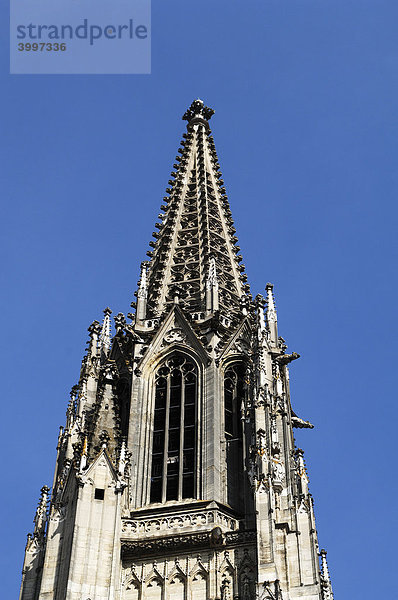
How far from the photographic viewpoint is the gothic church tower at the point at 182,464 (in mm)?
42812

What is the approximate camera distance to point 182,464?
1886 inches

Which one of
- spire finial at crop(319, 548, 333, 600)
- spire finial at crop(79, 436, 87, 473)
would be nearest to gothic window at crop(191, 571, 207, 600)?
spire finial at crop(319, 548, 333, 600)

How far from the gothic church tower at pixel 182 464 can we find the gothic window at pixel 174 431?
5cm

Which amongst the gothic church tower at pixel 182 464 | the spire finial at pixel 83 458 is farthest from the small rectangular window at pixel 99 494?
the spire finial at pixel 83 458

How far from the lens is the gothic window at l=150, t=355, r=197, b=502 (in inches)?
1865

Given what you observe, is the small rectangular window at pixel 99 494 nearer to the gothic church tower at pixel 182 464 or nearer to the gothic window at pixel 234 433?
the gothic church tower at pixel 182 464

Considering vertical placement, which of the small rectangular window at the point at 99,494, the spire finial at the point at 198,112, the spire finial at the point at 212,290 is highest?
the spire finial at the point at 198,112

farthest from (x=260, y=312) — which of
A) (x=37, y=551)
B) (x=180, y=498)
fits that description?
(x=37, y=551)

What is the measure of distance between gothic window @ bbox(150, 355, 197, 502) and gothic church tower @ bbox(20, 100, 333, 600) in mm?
49

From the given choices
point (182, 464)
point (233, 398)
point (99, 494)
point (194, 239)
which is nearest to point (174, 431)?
point (182, 464)

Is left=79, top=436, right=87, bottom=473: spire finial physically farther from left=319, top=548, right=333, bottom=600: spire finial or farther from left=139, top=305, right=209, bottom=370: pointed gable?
left=319, top=548, right=333, bottom=600: spire finial

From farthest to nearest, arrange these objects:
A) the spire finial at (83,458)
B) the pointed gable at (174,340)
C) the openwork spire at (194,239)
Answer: the openwork spire at (194,239) < the pointed gable at (174,340) < the spire finial at (83,458)

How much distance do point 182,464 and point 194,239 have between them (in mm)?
15961

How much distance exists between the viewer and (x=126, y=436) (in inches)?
1929
